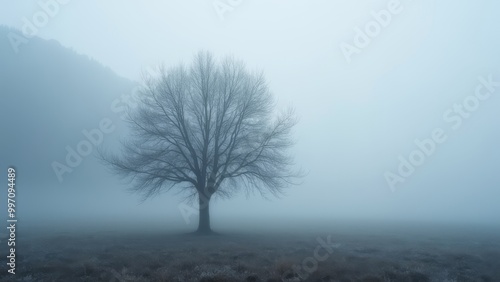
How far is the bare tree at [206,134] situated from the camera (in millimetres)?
33656

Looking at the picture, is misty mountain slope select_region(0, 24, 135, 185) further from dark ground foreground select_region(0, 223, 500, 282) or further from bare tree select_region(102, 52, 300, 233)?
dark ground foreground select_region(0, 223, 500, 282)

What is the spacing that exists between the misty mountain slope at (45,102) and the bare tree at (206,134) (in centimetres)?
10040

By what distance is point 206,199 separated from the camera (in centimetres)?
3359

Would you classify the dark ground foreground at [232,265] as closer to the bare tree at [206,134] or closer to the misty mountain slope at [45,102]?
the bare tree at [206,134]

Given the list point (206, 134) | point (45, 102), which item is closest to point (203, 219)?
point (206, 134)

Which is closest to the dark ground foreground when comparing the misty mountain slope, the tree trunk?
the tree trunk

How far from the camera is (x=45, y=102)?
155 meters

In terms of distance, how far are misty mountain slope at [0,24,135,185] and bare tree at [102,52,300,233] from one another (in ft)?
329

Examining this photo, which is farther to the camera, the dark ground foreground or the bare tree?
the bare tree

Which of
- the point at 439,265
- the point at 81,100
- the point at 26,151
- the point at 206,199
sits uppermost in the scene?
the point at 81,100

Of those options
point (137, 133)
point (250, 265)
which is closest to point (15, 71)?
point (137, 133)

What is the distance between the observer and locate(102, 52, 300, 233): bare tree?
33656 mm

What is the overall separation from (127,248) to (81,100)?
167124 millimetres

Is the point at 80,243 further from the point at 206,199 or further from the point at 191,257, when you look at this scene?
the point at 206,199
